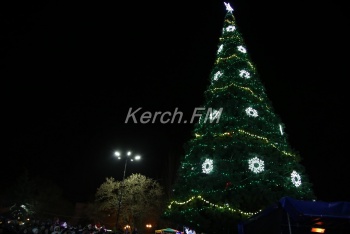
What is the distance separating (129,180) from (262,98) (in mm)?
21697

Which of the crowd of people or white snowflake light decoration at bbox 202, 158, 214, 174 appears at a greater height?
white snowflake light decoration at bbox 202, 158, 214, 174

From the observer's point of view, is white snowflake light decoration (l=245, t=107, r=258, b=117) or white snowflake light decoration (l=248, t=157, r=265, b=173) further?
white snowflake light decoration (l=245, t=107, r=258, b=117)

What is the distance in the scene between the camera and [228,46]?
1978 cm

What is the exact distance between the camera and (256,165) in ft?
47.4

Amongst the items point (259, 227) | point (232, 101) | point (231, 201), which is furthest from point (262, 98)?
point (259, 227)

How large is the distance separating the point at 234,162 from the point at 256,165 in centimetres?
107

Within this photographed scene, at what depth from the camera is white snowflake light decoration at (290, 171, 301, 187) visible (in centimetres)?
1461

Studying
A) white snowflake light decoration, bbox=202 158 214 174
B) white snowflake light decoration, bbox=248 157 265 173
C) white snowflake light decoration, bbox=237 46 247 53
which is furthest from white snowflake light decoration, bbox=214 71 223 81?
white snowflake light decoration, bbox=248 157 265 173

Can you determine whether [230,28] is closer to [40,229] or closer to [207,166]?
[207,166]

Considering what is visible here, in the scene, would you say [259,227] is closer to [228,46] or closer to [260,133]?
[260,133]

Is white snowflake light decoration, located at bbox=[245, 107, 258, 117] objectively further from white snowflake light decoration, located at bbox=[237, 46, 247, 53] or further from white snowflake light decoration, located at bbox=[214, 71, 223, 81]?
white snowflake light decoration, located at bbox=[237, 46, 247, 53]

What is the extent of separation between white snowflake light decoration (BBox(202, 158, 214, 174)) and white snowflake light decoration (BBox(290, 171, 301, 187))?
3918mm

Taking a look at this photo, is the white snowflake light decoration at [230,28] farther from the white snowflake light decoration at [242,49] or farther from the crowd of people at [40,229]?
the crowd of people at [40,229]

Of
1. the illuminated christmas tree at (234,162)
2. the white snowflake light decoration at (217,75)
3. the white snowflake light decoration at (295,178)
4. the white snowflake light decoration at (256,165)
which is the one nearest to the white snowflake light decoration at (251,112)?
the illuminated christmas tree at (234,162)
